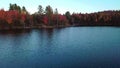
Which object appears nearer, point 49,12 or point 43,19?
point 43,19

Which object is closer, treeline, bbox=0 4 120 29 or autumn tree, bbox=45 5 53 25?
treeline, bbox=0 4 120 29

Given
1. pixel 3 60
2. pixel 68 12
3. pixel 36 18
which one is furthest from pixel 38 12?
pixel 3 60

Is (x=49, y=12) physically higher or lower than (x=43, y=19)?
higher

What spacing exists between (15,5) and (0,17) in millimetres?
32698

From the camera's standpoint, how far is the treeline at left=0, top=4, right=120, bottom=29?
13312 centimetres

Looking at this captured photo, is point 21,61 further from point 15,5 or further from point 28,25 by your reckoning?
point 15,5

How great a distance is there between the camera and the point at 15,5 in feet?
531

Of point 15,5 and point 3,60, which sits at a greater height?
point 15,5

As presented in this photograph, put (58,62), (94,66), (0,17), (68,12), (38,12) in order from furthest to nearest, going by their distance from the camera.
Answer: (68,12), (38,12), (0,17), (58,62), (94,66)

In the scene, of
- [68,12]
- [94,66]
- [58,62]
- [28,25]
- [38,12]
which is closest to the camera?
[94,66]

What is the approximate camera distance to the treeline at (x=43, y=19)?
133 meters

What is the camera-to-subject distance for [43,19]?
5802 inches

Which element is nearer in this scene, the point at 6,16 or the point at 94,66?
the point at 94,66

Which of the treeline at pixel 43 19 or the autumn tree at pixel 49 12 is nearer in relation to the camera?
the treeline at pixel 43 19
